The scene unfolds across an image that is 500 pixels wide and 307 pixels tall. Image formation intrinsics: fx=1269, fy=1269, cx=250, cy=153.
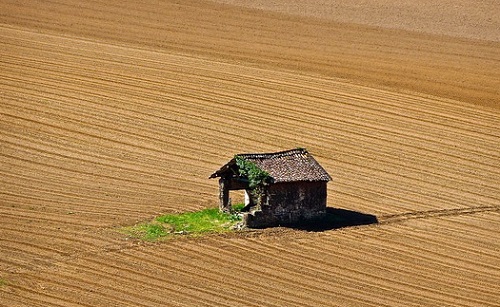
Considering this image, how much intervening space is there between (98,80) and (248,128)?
811 centimetres

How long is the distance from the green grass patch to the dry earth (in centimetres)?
67

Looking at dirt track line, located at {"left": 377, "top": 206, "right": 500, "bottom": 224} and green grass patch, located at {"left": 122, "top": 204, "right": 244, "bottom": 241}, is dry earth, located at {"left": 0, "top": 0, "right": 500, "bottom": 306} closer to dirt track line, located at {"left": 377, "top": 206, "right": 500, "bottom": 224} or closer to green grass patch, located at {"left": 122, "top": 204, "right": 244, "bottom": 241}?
dirt track line, located at {"left": 377, "top": 206, "right": 500, "bottom": 224}

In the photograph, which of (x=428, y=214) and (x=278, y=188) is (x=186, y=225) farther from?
(x=428, y=214)

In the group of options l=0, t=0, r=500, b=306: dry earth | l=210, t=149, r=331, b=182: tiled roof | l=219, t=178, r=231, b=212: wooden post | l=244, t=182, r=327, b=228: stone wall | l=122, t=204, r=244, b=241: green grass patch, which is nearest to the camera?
l=0, t=0, r=500, b=306: dry earth

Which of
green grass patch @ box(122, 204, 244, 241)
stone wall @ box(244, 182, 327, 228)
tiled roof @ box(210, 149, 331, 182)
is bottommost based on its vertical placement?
green grass patch @ box(122, 204, 244, 241)

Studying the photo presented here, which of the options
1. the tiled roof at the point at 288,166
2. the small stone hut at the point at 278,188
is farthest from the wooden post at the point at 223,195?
the tiled roof at the point at 288,166

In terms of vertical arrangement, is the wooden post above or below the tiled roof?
below

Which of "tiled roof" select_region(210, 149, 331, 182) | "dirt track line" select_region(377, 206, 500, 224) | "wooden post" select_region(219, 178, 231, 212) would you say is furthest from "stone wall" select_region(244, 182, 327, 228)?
"dirt track line" select_region(377, 206, 500, 224)

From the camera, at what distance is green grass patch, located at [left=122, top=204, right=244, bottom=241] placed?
123ft

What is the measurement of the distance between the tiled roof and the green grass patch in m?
1.72

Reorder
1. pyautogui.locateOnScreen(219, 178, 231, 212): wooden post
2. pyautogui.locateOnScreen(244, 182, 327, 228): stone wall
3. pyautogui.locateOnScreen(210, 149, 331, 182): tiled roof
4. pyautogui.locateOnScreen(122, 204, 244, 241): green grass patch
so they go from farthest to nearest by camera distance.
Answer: pyautogui.locateOnScreen(219, 178, 231, 212): wooden post
pyautogui.locateOnScreen(210, 149, 331, 182): tiled roof
pyautogui.locateOnScreen(244, 182, 327, 228): stone wall
pyautogui.locateOnScreen(122, 204, 244, 241): green grass patch

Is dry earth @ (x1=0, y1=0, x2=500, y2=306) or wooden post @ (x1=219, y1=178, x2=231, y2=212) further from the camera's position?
wooden post @ (x1=219, y1=178, x2=231, y2=212)

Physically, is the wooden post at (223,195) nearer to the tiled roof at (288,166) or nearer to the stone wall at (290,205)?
the tiled roof at (288,166)

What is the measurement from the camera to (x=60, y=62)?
55.8 metres
